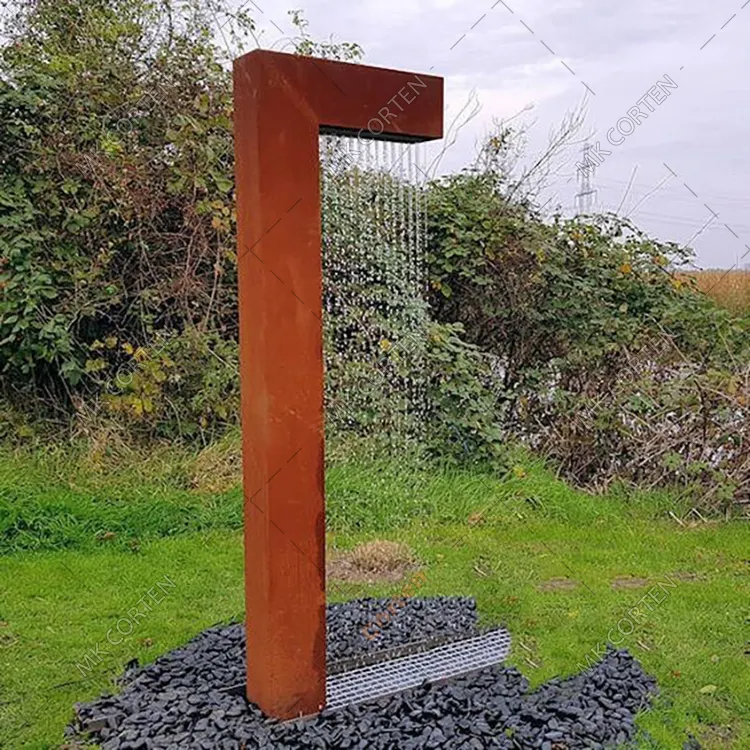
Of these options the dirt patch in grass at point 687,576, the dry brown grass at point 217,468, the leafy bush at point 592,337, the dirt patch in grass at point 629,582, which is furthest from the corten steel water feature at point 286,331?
the leafy bush at point 592,337

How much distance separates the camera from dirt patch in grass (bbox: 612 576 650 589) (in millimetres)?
3594

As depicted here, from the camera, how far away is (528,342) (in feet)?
19.8

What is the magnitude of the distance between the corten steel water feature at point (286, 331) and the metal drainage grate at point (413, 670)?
0.55 feet

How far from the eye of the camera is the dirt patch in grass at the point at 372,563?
3650 mm

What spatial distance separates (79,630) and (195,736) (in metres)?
1.18

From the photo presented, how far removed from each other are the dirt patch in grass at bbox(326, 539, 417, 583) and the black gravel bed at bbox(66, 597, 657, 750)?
846mm

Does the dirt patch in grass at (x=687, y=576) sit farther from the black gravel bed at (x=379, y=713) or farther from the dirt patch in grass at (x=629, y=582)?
the black gravel bed at (x=379, y=713)

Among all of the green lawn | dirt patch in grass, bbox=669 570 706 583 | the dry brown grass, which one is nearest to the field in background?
the green lawn

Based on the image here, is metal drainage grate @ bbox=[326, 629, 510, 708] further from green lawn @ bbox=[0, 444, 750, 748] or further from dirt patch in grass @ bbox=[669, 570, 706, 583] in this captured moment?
dirt patch in grass @ bbox=[669, 570, 706, 583]

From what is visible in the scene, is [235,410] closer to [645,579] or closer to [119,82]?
[119,82]

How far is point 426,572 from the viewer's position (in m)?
3.70

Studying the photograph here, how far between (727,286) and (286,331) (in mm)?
4892

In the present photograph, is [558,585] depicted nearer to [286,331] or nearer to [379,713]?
[379,713]

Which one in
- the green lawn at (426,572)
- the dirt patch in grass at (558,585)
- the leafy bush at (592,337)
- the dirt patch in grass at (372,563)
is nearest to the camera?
the green lawn at (426,572)
